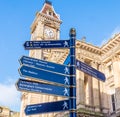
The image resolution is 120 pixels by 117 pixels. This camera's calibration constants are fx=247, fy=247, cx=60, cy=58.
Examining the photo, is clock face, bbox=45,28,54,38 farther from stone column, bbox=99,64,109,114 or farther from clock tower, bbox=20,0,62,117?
stone column, bbox=99,64,109,114

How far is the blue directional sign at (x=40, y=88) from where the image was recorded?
7.91 meters

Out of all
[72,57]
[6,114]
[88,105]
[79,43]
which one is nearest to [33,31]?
[6,114]

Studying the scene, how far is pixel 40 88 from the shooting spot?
8.16 metres

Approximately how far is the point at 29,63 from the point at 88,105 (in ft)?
56.8

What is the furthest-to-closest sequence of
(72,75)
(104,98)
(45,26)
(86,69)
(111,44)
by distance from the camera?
1. (45,26)
2. (111,44)
3. (104,98)
4. (86,69)
5. (72,75)

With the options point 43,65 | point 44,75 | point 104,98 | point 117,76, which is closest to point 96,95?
point 104,98

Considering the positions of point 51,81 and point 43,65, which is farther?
point 43,65

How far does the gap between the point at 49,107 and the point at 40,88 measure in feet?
2.49

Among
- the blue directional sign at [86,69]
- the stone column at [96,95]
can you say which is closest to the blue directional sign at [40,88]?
the blue directional sign at [86,69]

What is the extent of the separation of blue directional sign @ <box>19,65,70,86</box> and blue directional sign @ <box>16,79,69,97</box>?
0.68 ft

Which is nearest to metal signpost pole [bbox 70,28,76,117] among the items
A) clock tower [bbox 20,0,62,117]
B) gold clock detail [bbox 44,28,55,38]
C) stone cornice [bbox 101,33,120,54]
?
stone cornice [bbox 101,33,120,54]

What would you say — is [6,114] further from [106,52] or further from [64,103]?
[64,103]

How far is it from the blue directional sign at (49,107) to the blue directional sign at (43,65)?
104 centimetres

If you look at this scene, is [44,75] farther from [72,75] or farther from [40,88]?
[72,75]
